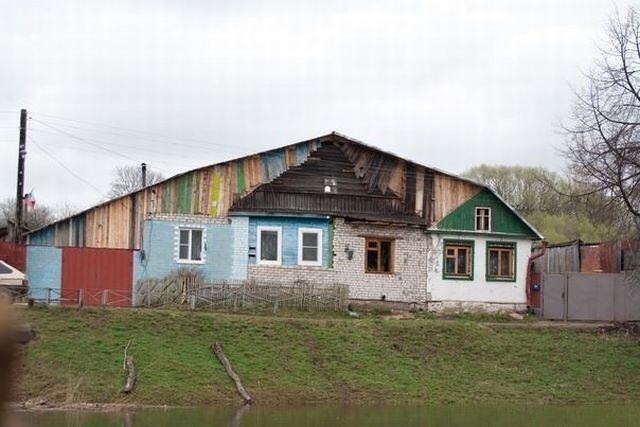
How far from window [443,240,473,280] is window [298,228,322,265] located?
540cm

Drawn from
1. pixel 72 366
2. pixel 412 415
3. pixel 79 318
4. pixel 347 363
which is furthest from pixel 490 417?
pixel 79 318

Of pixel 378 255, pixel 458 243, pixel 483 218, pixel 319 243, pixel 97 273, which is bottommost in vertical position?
pixel 97 273

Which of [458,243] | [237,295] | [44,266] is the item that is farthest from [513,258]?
[44,266]

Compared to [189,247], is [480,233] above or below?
above

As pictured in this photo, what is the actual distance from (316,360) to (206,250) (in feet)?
31.0

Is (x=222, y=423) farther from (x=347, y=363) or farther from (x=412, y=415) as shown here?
(x=347, y=363)

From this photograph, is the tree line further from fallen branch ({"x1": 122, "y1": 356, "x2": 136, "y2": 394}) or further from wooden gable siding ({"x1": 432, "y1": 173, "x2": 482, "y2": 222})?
fallen branch ({"x1": 122, "y1": 356, "x2": 136, "y2": 394})

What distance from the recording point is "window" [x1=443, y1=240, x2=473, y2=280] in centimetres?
3706

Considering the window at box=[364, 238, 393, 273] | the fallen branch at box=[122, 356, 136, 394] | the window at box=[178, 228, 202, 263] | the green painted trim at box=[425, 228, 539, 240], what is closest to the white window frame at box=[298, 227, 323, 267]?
the window at box=[364, 238, 393, 273]

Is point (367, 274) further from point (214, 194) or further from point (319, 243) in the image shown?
point (214, 194)

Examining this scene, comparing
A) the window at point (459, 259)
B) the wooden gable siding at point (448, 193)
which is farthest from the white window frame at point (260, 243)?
the window at point (459, 259)

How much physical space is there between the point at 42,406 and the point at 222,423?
520cm

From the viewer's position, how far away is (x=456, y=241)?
37.3m

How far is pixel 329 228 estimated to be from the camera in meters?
35.7
